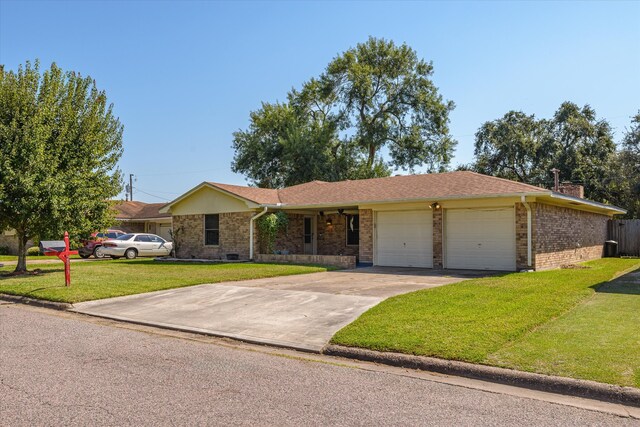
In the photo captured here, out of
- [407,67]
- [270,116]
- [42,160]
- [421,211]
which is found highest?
[407,67]

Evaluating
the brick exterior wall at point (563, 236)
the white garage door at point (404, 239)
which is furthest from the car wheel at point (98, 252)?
the brick exterior wall at point (563, 236)

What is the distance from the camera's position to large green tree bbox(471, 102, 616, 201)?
126ft

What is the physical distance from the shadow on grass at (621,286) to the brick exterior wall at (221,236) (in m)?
14.0

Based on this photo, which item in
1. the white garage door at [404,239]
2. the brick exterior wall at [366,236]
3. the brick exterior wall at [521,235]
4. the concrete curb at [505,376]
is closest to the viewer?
the concrete curb at [505,376]

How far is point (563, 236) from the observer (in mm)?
18406

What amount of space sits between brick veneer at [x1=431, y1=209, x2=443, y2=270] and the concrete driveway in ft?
10.5

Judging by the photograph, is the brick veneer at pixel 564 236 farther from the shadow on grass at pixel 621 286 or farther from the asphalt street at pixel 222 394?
the asphalt street at pixel 222 394

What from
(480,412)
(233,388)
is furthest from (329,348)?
(480,412)

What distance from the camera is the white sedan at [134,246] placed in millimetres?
26328

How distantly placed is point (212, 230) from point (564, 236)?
49.7 ft

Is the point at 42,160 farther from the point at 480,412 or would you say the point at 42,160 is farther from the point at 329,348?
the point at 480,412

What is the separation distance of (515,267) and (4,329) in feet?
45.3

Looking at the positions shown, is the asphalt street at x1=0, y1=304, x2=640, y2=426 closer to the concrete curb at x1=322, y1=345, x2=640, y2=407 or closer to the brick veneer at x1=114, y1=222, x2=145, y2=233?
the concrete curb at x1=322, y1=345, x2=640, y2=407

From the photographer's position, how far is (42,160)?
48.0 feet
